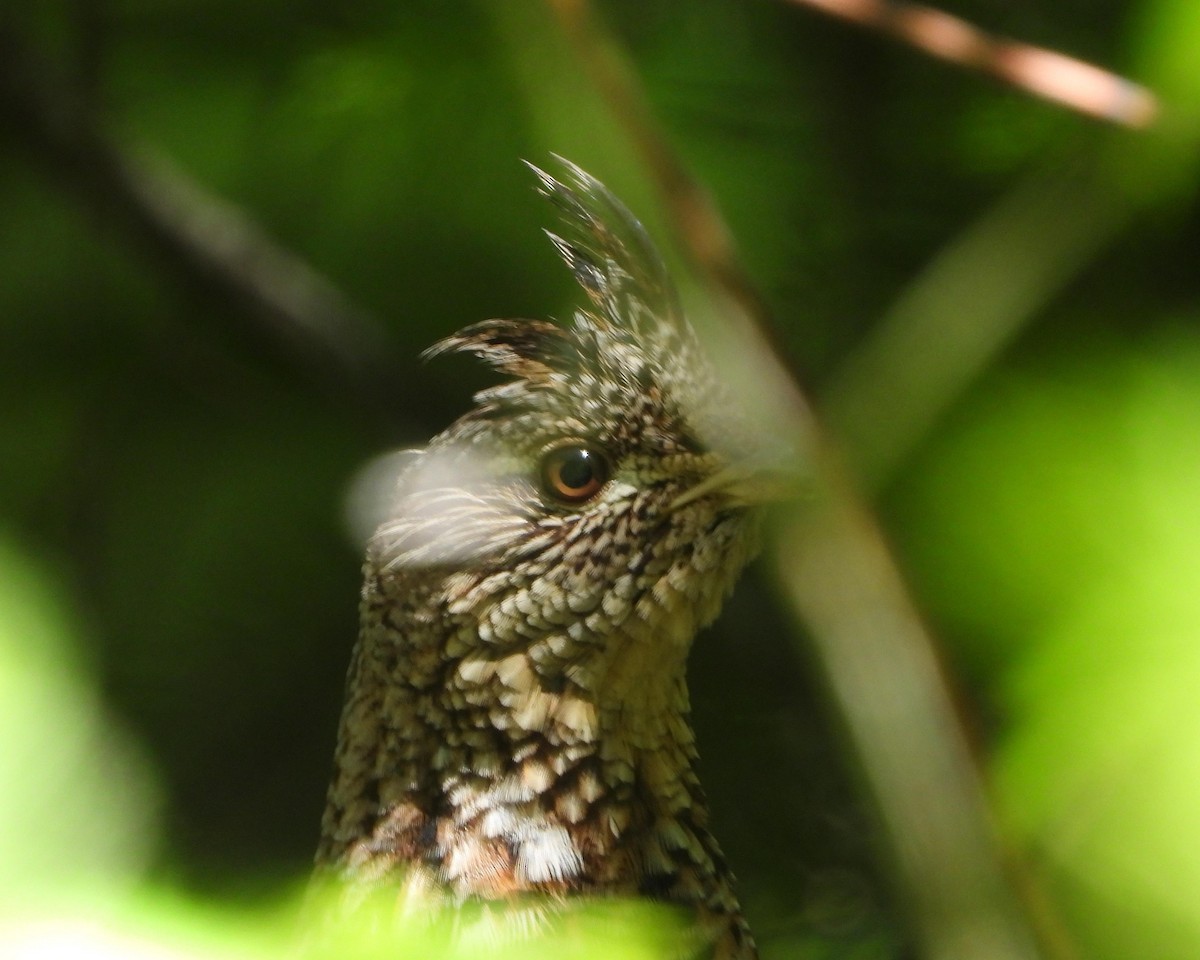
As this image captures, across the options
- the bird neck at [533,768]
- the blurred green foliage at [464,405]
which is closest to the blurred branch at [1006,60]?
the blurred green foliage at [464,405]

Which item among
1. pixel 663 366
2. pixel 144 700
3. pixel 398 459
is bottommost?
pixel 144 700

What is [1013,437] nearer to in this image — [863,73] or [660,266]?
[660,266]

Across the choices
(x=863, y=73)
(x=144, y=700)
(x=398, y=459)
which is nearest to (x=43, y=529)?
(x=144, y=700)

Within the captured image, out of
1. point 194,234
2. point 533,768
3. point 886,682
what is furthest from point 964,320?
point 194,234

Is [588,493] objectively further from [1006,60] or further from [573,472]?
[1006,60]

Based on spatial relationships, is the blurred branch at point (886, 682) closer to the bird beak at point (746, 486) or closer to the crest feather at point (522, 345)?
the bird beak at point (746, 486)

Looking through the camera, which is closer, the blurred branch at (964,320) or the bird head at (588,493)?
the blurred branch at (964,320)

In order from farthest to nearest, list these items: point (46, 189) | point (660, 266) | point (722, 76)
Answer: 1. point (46, 189)
2. point (722, 76)
3. point (660, 266)
